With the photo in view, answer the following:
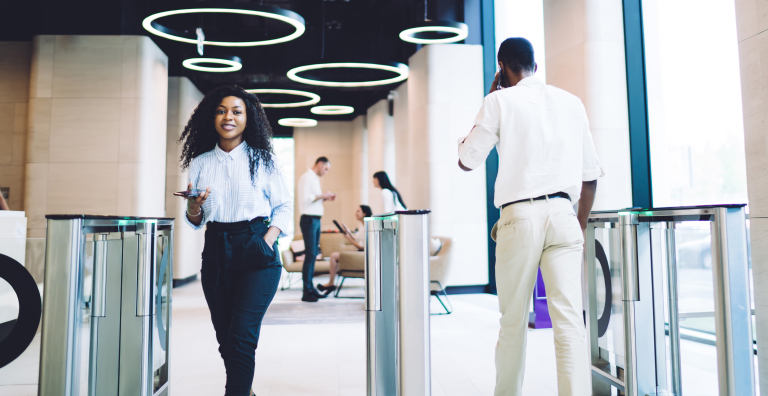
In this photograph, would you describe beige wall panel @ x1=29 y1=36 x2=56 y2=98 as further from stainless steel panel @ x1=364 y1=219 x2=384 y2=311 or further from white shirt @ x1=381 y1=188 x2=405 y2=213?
stainless steel panel @ x1=364 y1=219 x2=384 y2=311

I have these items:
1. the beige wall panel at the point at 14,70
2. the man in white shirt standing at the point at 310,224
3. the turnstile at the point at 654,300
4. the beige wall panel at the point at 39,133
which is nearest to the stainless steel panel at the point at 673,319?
the turnstile at the point at 654,300

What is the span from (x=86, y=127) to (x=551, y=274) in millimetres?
6785

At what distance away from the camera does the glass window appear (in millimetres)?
3775

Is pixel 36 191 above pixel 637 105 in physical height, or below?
below

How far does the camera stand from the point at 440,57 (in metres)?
7.68

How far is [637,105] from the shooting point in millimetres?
4820

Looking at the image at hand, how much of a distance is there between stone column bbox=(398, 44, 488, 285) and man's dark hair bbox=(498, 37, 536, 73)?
533 centimetres

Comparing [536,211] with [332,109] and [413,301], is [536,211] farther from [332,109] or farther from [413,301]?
[332,109]

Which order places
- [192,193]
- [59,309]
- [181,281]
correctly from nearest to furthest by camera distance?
[59,309] < [192,193] < [181,281]

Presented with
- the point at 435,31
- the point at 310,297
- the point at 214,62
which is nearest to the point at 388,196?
the point at 310,297

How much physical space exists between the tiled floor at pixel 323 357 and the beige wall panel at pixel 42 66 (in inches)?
137

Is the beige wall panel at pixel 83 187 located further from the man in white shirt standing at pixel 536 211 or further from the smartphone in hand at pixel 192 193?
the man in white shirt standing at pixel 536 211

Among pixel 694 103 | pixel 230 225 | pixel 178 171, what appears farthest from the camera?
pixel 178 171

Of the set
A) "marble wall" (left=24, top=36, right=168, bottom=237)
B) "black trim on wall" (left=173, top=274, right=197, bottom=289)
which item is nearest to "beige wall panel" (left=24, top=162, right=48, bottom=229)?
"marble wall" (left=24, top=36, right=168, bottom=237)
